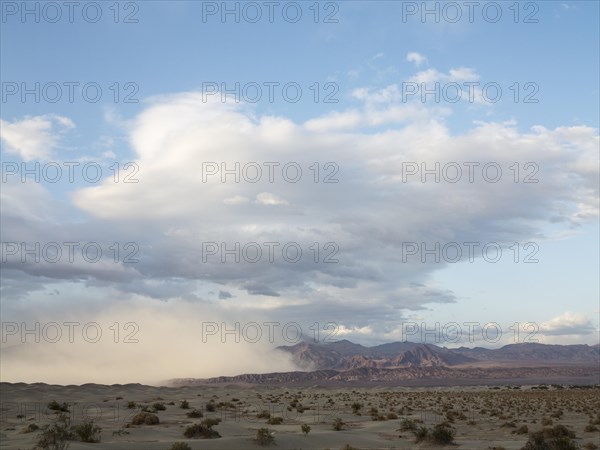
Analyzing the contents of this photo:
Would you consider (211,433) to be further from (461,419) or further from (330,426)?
(461,419)

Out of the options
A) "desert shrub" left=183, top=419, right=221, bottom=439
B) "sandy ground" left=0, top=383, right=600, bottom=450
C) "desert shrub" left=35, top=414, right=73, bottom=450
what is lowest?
"sandy ground" left=0, top=383, right=600, bottom=450

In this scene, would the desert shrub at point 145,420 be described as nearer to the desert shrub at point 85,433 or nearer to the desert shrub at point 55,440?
the desert shrub at point 85,433

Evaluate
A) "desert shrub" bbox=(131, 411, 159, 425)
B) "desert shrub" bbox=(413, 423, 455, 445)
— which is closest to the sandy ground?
"desert shrub" bbox=(131, 411, 159, 425)

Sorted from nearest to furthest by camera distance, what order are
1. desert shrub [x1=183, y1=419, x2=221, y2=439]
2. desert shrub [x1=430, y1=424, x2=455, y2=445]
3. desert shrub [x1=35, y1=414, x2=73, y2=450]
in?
1. desert shrub [x1=35, y1=414, x2=73, y2=450]
2. desert shrub [x1=183, y1=419, x2=221, y2=439]
3. desert shrub [x1=430, y1=424, x2=455, y2=445]

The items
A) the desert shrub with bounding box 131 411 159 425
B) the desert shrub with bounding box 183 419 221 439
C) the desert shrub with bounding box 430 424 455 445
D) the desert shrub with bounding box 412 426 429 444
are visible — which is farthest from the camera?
the desert shrub with bounding box 131 411 159 425

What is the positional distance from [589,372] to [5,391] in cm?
17691

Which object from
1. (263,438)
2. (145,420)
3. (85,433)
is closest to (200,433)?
(263,438)

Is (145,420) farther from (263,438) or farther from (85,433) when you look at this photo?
(263,438)

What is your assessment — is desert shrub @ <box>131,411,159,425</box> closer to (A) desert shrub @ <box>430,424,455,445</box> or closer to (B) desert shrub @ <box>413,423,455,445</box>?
(B) desert shrub @ <box>413,423,455,445</box>

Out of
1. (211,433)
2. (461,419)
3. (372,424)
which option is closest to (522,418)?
(461,419)

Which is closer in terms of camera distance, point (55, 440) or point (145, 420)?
point (55, 440)

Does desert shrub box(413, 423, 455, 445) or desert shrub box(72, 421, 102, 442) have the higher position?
desert shrub box(72, 421, 102, 442)

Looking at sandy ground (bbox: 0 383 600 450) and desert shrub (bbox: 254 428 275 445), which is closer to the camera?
desert shrub (bbox: 254 428 275 445)

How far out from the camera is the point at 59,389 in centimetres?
6562
